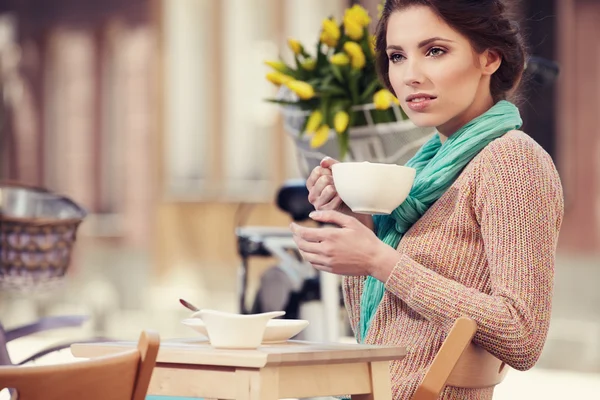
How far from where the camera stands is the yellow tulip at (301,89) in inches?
84.3

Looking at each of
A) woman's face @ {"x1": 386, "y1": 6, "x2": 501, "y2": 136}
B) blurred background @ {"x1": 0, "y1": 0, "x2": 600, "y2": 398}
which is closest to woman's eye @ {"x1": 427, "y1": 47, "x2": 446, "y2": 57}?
woman's face @ {"x1": 386, "y1": 6, "x2": 501, "y2": 136}

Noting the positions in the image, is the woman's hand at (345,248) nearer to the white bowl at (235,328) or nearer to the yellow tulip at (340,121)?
the white bowl at (235,328)

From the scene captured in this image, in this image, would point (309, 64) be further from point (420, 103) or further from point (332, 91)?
point (420, 103)

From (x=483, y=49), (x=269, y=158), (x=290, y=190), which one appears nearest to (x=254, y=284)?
(x=269, y=158)

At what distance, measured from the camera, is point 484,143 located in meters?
1.40

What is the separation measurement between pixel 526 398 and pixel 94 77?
4.18 metres

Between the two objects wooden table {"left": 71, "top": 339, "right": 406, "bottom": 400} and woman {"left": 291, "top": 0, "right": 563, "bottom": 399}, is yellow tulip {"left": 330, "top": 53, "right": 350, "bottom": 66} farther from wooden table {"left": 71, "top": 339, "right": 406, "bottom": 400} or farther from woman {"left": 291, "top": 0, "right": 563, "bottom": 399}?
wooden table {"left": 71, "top": 339, "right": 406, "bottom": 400}

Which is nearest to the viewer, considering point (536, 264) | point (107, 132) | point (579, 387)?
point (536, 264)

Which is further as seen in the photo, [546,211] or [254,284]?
[254,284]

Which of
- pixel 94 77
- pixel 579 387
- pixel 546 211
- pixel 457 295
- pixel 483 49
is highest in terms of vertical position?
pixel 94 77

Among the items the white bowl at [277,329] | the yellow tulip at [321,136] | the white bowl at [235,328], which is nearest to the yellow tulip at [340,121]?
the yellow tulip at [321,136]

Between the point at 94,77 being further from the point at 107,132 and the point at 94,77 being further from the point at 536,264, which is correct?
the point at 536,264

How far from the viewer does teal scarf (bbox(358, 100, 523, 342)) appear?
4.59ft

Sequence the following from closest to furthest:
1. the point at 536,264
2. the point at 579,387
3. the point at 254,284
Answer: the point at 536,264
the point at 579,387
the point at 254,284
